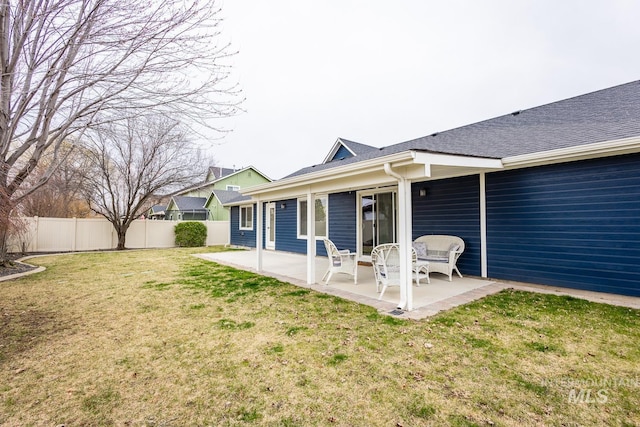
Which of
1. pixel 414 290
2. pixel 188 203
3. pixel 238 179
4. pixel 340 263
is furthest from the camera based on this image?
pixel 188 203

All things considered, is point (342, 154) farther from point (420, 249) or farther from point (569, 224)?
point (569, 224)

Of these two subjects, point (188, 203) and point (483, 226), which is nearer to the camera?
point (483, 226)

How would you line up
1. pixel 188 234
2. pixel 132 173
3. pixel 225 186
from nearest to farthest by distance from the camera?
pixel 132 173
pixel 188 234
pixel 225 186

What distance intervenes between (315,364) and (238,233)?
46.2ft

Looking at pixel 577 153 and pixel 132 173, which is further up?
pixel 132 173

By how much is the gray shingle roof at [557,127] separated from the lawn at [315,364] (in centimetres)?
275

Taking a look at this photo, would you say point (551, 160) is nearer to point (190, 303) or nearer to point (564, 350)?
point (564, 350)

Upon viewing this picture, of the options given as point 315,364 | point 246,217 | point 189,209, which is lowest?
point 315,364

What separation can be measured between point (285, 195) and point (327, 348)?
178 inches

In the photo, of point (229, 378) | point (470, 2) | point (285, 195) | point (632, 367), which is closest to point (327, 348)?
point (229, 378)

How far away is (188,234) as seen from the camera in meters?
16.8

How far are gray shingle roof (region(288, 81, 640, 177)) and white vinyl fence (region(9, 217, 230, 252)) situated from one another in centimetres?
1495

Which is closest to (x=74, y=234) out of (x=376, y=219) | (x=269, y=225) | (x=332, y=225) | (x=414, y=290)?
(x=269, y=225)

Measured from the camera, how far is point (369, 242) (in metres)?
9.09
